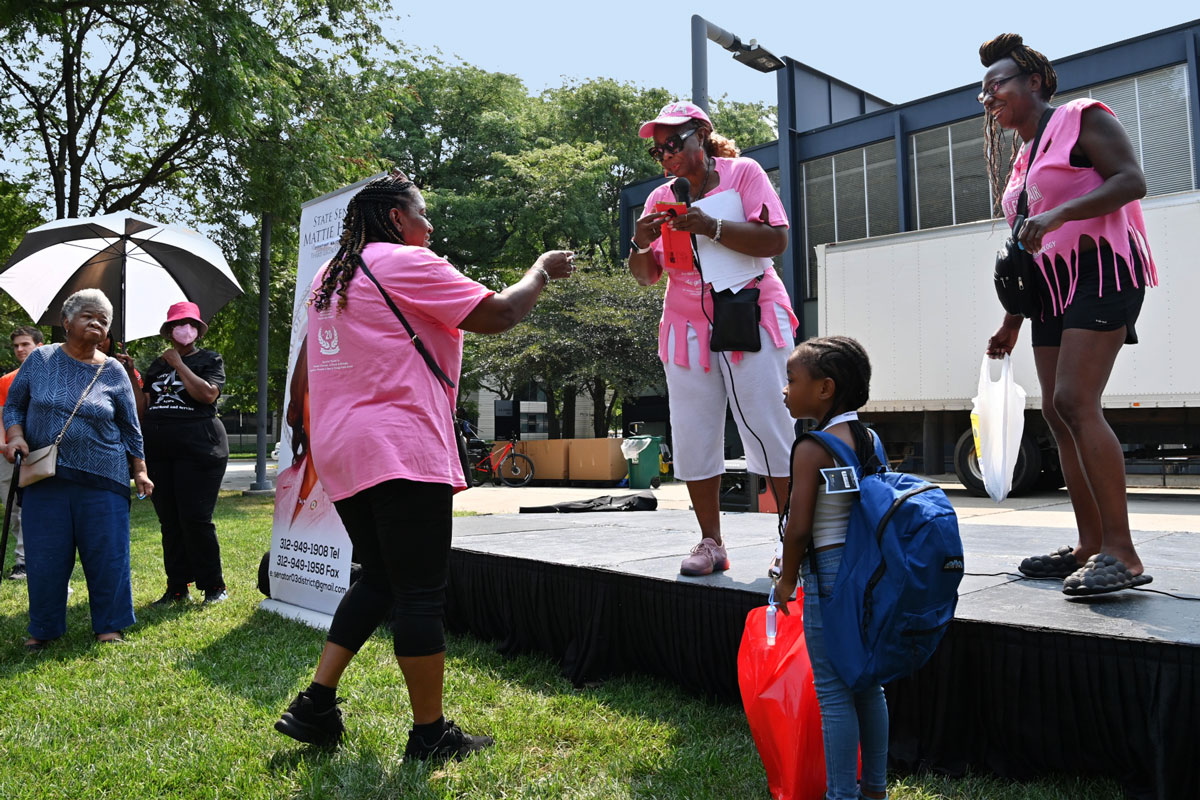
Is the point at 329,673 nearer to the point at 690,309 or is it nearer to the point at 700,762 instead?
the point at 700,762

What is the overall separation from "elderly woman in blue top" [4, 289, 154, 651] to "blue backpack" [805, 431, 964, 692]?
357cm

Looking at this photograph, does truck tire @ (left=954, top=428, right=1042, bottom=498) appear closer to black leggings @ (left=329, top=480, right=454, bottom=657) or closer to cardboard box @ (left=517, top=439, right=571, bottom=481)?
cardboard box @ (left=517, top=439, right=571, bottom=481)

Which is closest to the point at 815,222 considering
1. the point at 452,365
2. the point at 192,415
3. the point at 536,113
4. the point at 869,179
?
the point at 869,179

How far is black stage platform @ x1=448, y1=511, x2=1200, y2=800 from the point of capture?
2.03 metres

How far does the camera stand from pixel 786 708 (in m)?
2.01

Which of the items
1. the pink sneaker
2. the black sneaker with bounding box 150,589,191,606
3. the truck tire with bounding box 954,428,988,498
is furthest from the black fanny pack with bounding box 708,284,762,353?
the truck tire with bounding box 954,428,988,498

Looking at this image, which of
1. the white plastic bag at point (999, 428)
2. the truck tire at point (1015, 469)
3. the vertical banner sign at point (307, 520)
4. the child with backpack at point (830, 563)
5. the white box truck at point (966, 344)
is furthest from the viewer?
the truck tire at point (1015, 469)

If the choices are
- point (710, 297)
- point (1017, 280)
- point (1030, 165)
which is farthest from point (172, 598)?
point (1030, 165)


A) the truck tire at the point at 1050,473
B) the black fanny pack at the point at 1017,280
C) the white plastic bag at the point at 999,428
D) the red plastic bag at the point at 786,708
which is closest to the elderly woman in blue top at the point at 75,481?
the red plastic bag at the point at 786,708

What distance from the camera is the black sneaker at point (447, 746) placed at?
2.41 metres

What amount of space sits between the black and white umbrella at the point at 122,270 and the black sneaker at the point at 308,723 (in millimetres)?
3518

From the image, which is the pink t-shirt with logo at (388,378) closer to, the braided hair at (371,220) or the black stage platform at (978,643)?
the braided hair at (371,220)

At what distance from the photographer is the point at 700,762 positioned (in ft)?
7.96

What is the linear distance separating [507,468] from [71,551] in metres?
14.2
